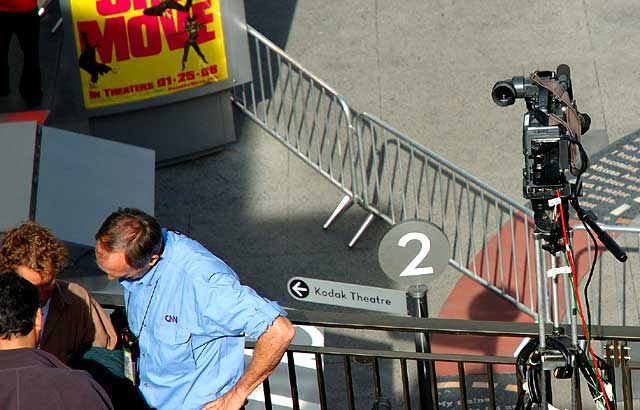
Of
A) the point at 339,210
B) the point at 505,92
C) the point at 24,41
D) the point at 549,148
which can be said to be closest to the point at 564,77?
the point at 505,92

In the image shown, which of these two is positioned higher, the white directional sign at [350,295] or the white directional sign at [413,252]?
the white directional sign at [413,252]

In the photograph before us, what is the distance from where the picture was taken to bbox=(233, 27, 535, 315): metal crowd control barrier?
952 centimetres

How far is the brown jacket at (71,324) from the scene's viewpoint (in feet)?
16.4

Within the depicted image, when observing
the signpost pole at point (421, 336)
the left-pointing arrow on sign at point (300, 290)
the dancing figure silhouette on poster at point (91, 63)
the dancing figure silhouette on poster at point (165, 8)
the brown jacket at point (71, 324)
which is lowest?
the signpost pole at point (421, 336)

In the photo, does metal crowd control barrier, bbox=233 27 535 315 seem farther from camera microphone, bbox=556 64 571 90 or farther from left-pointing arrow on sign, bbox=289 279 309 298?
camera microphone, bbox=556 64 571 90

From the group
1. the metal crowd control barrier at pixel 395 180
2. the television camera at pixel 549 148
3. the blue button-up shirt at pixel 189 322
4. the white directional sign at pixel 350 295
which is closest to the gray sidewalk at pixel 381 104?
the metal crowd control barrier at pixel 395 180

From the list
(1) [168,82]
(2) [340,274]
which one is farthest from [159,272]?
(1) [168,82]

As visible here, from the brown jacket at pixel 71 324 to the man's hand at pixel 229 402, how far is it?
0.75 meters

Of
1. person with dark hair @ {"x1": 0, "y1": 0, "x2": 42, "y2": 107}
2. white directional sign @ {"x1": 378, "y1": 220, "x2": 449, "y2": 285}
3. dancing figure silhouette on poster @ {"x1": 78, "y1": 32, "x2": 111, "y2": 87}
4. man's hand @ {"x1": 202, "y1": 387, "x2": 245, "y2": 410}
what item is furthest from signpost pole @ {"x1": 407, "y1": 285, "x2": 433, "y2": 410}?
person with dark hair @ {"x1": 0, "y1": 0, "x2": 42, "y2": 107}

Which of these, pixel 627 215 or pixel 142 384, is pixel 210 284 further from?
pixel 627 215

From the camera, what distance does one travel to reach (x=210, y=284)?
15.3 feet

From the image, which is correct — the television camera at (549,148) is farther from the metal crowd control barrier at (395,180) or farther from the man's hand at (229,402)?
the metal crowd control barrier at (395,180)

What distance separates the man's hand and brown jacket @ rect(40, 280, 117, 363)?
748 millimetres

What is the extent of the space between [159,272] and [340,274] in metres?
5.03
